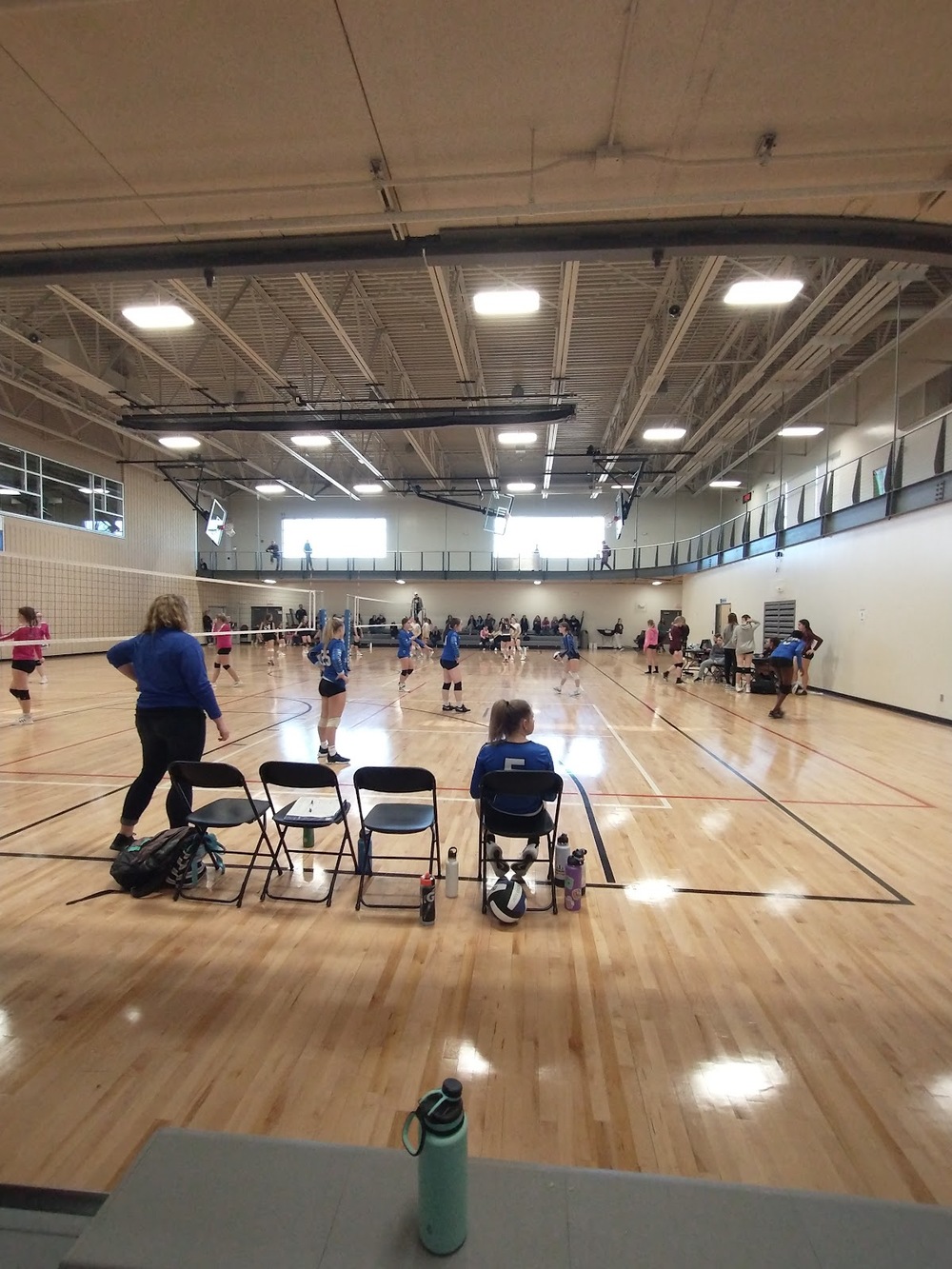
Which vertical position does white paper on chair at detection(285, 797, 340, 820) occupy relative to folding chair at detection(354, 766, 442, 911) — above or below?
below

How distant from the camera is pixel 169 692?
13.9 ft

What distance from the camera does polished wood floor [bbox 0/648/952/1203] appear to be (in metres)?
2.15

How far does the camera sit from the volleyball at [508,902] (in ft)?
12.1

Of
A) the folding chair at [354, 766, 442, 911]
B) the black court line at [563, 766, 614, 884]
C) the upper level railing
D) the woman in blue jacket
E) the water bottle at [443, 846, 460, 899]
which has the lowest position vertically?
the black court line at [563, 766, 614, 884]

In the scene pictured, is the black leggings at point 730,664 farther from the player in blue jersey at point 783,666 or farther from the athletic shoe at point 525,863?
the athletic shoe at point 525,863

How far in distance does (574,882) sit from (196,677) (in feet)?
9.78

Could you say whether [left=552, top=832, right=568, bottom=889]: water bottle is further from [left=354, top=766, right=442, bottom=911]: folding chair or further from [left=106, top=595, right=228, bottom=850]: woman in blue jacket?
[left=106, top=595, right=228, bottom=850]: woman in blue jacket

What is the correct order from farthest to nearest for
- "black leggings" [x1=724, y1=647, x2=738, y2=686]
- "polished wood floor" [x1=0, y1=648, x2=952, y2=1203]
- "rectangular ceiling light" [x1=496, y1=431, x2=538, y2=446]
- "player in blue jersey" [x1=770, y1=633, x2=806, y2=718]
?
1. "rectangular ceiling light" [x1=496, y1=431, x2=538, y2=446]
2. "black leggings" [x1=724, y1=647, x2=738, y2=686]
3. "player in blue jersey" [x1=770, y1=633, x2=806, y2=718]
4. "polished wood floor" [x1=0, y1=648, x2=952, y2=1203]

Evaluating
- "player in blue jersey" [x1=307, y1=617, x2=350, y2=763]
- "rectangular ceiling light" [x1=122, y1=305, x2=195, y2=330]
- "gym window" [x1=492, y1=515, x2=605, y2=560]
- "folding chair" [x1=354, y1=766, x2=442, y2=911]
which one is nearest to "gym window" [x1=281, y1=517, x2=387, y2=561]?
"gym window" [x1=492, y1=515, x2=605, y2=560]

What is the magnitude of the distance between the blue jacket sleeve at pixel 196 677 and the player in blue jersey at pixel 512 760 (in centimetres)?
193

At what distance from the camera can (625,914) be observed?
3.85m

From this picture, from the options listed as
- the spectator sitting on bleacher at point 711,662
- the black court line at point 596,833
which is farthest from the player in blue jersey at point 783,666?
the spectator sitting on bleacher at point 711,662

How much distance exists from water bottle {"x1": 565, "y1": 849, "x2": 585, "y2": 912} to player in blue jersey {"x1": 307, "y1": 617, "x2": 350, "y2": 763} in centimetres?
436

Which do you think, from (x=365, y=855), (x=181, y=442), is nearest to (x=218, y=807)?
(x=365, y=855)
